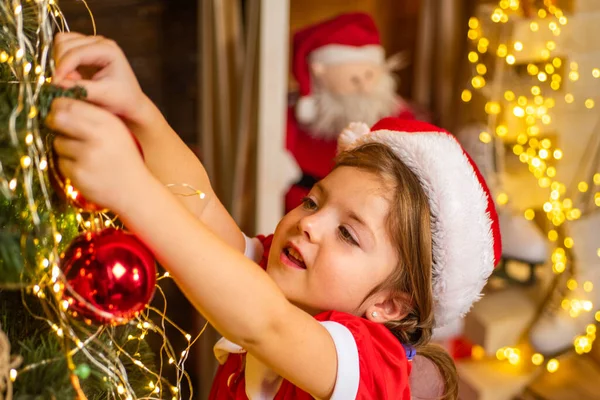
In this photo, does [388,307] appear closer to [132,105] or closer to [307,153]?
[132,105]

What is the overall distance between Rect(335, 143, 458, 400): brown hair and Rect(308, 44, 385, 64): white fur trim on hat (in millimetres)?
974

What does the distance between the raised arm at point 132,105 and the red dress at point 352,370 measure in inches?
6.9

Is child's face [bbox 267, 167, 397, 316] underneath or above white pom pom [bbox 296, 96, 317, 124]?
above

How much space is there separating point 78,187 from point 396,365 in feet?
1.39

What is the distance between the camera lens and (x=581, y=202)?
1.86 metres

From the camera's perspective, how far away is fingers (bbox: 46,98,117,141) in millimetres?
514

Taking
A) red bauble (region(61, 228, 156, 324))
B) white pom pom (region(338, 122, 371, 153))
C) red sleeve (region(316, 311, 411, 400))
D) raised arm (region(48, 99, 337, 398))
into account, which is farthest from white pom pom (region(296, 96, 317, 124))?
red bauble (region(61, 228, 156, 324))

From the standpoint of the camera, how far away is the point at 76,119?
1.69 feet

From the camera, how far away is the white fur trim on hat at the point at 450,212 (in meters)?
0.85

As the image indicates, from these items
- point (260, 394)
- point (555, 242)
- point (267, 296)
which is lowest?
point (555, 242)

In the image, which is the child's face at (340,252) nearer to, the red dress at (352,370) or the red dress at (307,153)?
the red dress at (352,370)

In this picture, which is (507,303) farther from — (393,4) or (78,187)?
(78,187)

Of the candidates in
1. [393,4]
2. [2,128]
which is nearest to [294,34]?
[393,4]

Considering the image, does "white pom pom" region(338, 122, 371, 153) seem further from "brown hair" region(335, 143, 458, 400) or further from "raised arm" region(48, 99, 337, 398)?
"raised arm" region(48, 99, 337, 398)
